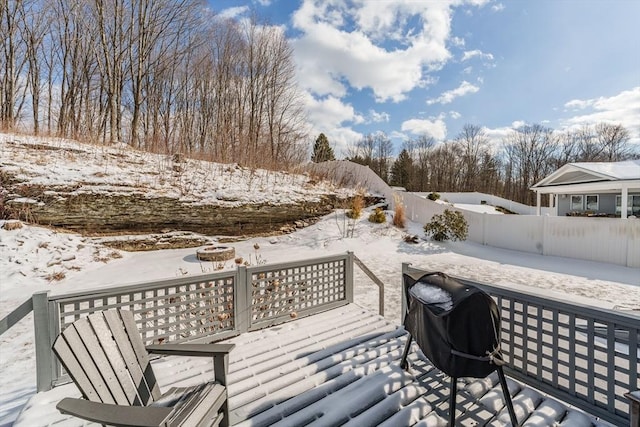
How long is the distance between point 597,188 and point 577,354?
1311 cm

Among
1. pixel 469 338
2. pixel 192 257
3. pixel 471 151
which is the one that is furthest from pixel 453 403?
pixel 471 151

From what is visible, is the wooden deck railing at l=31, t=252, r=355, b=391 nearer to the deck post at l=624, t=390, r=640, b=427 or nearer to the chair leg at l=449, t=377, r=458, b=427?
the chair leg at l=449, t=377, r=458, b=427

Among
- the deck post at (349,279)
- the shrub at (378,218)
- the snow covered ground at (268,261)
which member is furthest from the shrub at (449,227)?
the deck post at (349,279)

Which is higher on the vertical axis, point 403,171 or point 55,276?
point 403,171

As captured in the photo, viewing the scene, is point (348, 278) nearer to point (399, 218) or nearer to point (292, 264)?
point (292, 264)

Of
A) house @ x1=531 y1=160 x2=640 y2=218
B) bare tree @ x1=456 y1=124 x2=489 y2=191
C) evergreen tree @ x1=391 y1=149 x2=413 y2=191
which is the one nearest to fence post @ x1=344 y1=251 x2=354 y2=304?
house @ x1=531 y1=160 x2=640 y2=218

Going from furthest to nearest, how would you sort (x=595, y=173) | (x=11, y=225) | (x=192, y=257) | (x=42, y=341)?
1. (x=595, y=173)
2. (x=192, y=257)
3. (x=11, y=225)
4. (x=42, y=341)

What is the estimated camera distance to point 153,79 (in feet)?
41.9

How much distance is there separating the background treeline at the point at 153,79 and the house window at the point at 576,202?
1383 centimetres

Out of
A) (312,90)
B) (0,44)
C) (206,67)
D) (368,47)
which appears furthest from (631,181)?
(0,44)

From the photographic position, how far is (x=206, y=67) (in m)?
13.5

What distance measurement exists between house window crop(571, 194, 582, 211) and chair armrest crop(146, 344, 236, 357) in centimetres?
1778

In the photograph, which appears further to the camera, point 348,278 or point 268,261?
point 268,261

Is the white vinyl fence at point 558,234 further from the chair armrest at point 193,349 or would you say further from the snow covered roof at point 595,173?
the chair armrest at point 193,349
